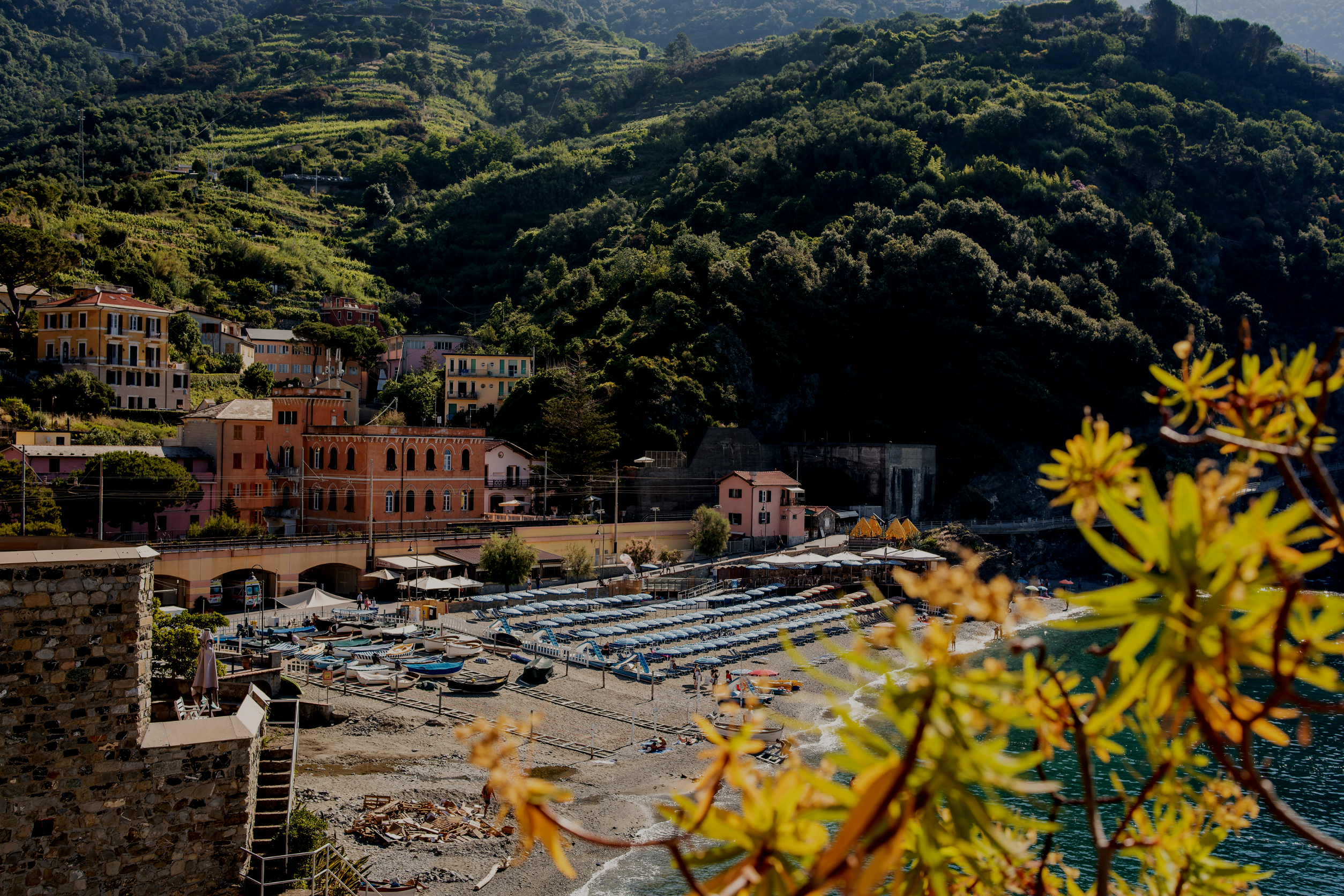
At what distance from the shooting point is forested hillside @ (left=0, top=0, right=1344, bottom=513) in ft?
235

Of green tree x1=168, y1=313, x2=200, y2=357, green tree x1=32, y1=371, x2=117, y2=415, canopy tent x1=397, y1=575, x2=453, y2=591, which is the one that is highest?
green tree x1=168, y1=313, x2=200, y2=357

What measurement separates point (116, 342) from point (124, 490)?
1760cm

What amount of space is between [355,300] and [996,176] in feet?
189

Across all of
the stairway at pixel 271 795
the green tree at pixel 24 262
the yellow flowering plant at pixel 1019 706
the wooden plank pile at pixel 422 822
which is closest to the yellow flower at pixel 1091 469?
the yellow flowering plant at pixel 1019 706

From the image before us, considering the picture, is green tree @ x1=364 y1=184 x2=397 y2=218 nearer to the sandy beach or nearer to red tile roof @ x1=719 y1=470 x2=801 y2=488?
red tile roof @ x1=719 y1=470 x2=801 y2=488

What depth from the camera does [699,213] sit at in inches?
3573

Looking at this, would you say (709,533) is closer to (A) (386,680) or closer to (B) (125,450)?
(A) (386,680)

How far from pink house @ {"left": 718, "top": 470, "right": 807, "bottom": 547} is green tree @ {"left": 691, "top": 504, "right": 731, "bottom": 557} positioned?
2.76 m

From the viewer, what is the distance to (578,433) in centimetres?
5791

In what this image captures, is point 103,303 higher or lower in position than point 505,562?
higher

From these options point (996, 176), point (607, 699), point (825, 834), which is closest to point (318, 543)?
point (607, 699)

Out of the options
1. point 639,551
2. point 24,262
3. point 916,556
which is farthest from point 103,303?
point 916,556

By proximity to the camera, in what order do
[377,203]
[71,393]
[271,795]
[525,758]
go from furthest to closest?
1. [377,203]
2. [71,393]
3. [525,758]
4. [271,795]

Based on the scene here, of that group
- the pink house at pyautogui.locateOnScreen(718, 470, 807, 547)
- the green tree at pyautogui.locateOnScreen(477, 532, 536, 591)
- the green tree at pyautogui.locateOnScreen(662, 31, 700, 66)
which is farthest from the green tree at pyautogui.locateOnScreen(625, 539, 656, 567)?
the green tree at pyautogui.locateOnScreen(662, 31, 700, 66)
